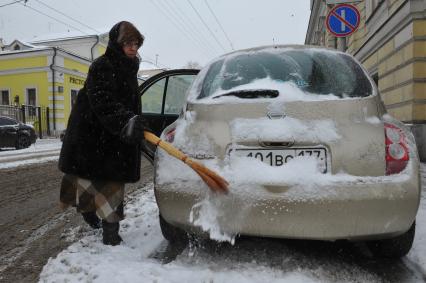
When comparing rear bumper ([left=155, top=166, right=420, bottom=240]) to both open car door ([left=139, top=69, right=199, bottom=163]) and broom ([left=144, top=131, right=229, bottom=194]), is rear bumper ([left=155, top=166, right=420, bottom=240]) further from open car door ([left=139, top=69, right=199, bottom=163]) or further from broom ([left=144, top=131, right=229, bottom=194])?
open car door ([left=139, top=69, right=199, bottom=163])

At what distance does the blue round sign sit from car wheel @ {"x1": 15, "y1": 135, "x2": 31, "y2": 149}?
12.3 meters

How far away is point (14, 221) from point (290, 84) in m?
2.98

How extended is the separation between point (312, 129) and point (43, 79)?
26.3 metres

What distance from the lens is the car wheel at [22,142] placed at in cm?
1501

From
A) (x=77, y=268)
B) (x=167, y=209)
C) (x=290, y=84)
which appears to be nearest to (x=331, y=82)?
(x=290, y=84)

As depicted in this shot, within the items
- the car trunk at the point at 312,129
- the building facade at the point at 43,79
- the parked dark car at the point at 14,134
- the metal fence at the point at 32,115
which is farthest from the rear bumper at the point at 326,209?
the building facade at the point at 43,79

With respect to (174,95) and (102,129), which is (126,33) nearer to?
(102,129)

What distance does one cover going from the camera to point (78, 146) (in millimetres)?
2930

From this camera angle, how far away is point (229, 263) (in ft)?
8.22

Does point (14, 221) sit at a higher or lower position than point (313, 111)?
lower

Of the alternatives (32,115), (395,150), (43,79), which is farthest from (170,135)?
(43,79)

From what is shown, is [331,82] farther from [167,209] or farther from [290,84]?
[167,209]

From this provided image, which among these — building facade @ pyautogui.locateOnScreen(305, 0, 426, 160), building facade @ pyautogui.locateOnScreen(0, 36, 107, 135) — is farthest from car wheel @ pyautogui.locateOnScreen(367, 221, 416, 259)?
building facade @ pyautogui.locateOnScreen(0, 36, 107, 135)

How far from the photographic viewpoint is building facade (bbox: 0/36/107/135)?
2555cm
